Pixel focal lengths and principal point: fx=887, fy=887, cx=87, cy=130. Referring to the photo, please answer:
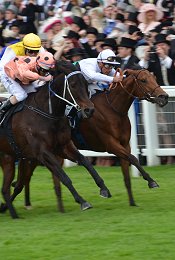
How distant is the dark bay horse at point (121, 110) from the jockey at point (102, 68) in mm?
184

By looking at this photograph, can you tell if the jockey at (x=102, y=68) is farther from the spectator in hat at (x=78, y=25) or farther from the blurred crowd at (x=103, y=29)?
the spectator in hat at (x=78, y=25)

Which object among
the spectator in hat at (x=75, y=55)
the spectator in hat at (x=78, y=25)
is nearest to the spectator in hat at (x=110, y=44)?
the spectator in hat at (x=75, y=55)

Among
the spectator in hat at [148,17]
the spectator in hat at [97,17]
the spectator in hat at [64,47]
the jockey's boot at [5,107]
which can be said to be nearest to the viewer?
the jockey's boot at [5,107]

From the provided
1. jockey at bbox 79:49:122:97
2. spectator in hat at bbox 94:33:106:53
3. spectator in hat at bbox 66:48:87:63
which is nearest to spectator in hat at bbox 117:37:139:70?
spectator in hat at bbox 66:48:87:63

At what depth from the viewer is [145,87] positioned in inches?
393

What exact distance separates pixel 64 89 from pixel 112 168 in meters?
4.23

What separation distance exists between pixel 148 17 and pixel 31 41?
489 centimetres

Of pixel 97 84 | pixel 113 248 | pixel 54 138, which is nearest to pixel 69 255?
pixel 113 248

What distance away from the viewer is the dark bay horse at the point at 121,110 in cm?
991

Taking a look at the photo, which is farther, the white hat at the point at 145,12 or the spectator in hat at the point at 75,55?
the white hat at the point at 145,12

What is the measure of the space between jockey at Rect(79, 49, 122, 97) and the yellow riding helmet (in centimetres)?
77

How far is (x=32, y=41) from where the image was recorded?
9578 mm

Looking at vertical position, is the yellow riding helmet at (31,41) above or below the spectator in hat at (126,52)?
above

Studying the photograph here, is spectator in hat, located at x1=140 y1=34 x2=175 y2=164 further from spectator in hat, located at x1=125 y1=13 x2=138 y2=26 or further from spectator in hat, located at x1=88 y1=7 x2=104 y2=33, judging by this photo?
spectator in hat, located at x1=88 y1=7 x2=104 y2=33
